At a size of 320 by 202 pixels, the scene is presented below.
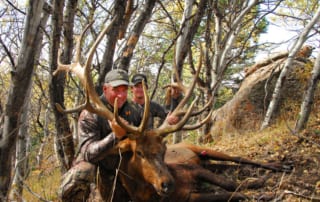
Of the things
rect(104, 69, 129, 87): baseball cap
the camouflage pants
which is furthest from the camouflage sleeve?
rect(104, 69, 129, 87): baseball cap

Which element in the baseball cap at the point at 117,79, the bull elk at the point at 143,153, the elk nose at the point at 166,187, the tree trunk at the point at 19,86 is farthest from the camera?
the baseball cap at the point at 117,79

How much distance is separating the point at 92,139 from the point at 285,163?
3029 mm

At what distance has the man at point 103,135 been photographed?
4.20 meters

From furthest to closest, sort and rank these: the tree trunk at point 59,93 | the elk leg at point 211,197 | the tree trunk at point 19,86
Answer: the elk leg at point 211,197
the tree trunk at point 59,93
the tree trunk at point 19,86

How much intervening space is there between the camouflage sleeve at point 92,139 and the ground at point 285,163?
1.57 m

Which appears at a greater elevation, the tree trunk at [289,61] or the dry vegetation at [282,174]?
the tree trunk at [289,61]

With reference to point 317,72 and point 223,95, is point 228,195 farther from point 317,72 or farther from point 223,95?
point 223,95

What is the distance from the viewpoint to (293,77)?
10.5 m

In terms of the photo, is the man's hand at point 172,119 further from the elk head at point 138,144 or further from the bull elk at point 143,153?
the elk head at point 138,144

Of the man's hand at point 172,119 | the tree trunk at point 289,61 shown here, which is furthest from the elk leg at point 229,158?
the tree trunk at point 289,61

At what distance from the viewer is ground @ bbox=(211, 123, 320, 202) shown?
4.61 meters

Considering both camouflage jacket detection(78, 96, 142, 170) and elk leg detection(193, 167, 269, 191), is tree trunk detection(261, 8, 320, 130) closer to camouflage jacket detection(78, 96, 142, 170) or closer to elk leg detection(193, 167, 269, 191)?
elk leg detection(193, 167, 269, 191)

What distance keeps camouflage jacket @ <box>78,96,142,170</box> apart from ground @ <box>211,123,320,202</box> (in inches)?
62.8

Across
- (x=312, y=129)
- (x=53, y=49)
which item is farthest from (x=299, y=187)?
(x=53, y=49)
